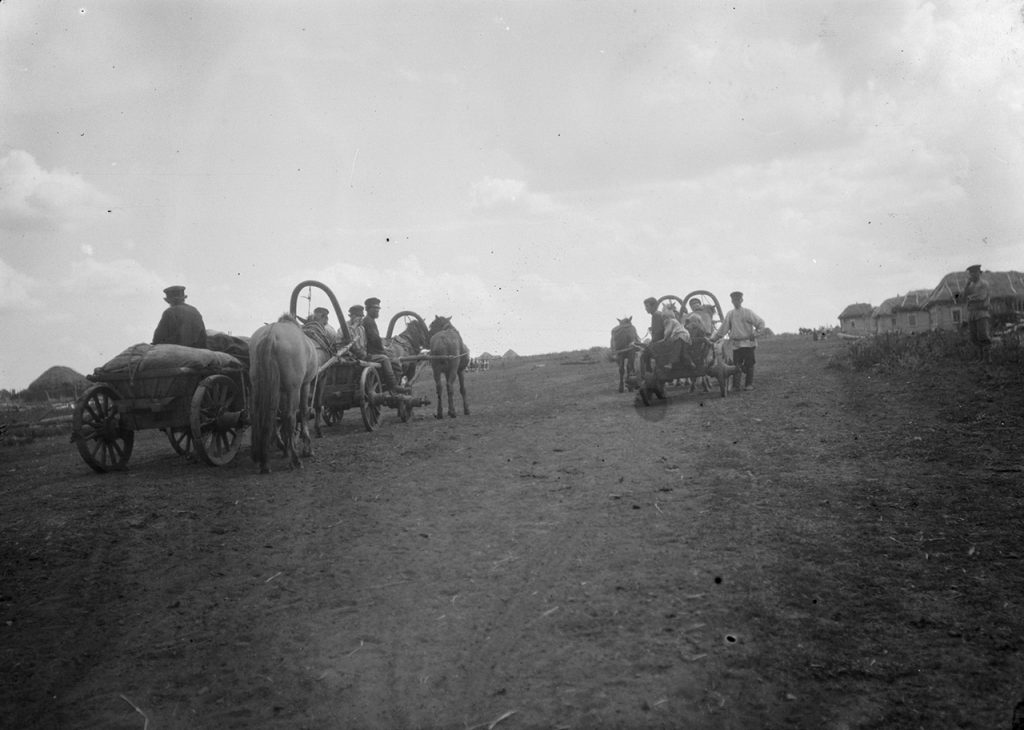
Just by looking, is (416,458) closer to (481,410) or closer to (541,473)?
(541,473)

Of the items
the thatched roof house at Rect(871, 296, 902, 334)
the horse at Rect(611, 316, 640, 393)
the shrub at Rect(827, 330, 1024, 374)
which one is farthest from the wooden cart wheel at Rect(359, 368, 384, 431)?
the thatched roof house at Rect(871, 296, 902, 334)

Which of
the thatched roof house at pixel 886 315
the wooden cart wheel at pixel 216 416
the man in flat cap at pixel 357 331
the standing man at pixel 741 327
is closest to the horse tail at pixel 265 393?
the wooden cart wheel at pixel 216 416

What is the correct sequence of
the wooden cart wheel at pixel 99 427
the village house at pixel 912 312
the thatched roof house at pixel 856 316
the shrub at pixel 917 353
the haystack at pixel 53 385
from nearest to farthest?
1. the wooden cart wheel at pixel 99 427
2. the shrub at pixel 917 353
3. the haystack at pixel 53 385
4. the village house at pixel 912 312
5. the thatched roof house at pixel 856 316

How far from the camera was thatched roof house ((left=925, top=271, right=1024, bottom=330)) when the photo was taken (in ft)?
109

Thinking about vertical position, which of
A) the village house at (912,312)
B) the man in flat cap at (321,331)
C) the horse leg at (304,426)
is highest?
the village house at (912,312)

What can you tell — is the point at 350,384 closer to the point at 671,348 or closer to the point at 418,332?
the point at 418,332

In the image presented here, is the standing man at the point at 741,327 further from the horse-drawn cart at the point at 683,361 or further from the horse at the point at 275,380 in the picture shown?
the horse at the point at 275,380

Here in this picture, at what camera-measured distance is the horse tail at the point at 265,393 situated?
754 centimetres

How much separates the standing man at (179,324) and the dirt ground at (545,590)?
1899mm

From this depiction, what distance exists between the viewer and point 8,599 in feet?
14.2

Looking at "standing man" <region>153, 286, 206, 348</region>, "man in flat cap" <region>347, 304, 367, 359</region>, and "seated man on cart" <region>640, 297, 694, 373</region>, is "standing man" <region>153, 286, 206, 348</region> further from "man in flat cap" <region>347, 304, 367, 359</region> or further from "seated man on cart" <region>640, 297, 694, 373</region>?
"seated man on cart" <region>640, 297, 694, 373</region>

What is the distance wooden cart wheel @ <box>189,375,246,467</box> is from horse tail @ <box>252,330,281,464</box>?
2.33 feet

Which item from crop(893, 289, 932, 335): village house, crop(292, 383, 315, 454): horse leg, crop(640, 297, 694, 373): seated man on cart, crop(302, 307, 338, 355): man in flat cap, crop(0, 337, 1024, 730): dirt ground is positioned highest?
crop(893, 289, 932, 335): village house

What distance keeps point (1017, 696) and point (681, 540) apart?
2217 mm
